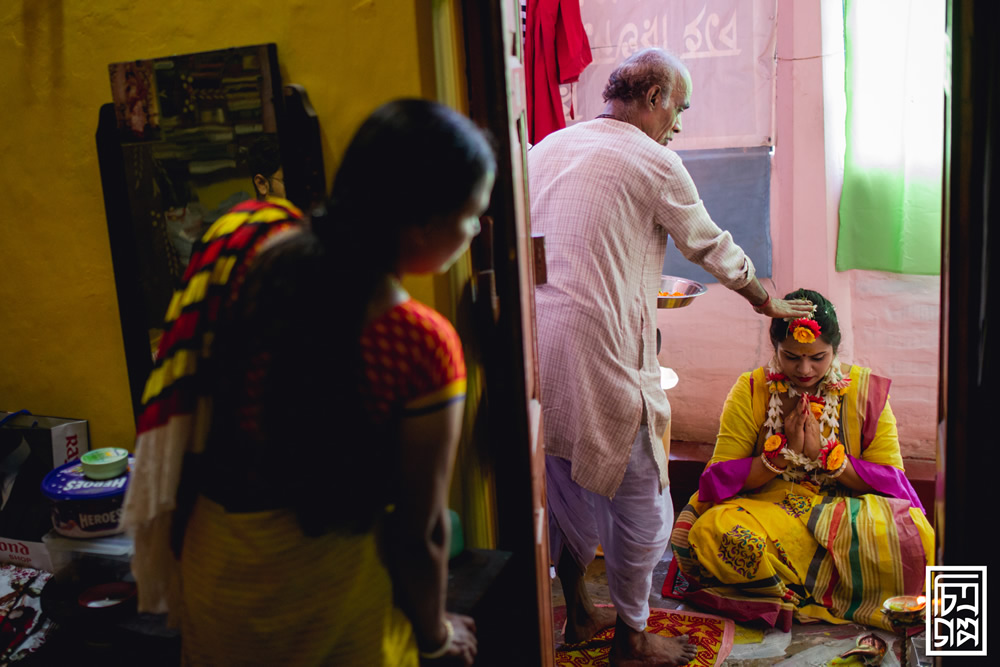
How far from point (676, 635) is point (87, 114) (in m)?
2.37

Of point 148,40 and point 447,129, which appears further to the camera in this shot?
point 148,40

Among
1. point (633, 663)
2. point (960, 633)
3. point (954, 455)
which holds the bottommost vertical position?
point (633, 663)

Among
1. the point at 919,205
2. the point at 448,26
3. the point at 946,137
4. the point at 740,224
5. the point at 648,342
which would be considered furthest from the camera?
the point at 740,224

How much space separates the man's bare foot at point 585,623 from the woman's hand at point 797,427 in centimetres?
89

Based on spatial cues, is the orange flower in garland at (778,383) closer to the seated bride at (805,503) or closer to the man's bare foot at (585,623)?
the seated bride at (805,503)

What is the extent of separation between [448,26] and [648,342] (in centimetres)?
116

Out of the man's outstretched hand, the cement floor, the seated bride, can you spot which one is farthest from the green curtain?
the cement floor

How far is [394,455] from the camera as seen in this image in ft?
3.91

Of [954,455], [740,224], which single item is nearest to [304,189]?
[954,455]

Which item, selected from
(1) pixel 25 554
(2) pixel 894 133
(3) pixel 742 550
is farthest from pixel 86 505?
(2) pixel 894 133

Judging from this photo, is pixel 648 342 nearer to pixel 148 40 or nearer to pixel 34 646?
pixel 148 40

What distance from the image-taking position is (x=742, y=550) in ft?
9.47

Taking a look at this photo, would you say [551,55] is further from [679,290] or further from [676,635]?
[676,635]

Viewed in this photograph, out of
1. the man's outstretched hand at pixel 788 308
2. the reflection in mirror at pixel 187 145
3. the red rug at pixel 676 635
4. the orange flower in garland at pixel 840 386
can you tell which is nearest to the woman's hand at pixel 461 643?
the reflection in mirror at pixel 187 145
